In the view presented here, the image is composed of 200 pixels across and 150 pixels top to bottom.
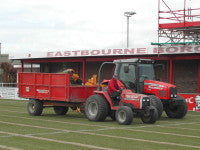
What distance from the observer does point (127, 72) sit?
1659 cm

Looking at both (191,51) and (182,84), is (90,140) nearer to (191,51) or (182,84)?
(191,51)

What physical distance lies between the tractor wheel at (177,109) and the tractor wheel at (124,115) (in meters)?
3.71

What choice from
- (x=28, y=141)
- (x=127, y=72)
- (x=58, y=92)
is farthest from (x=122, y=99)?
(x=28, y=141)

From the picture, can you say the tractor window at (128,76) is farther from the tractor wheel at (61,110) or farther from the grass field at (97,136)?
the tractor wheel at (61,110)

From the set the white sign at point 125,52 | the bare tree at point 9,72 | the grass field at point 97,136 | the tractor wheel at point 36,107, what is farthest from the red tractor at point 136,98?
the bare tree at point 9,72

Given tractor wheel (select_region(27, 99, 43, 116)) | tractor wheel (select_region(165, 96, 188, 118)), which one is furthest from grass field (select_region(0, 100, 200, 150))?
tractor wheel (select_region(27, 99, 43, 116))

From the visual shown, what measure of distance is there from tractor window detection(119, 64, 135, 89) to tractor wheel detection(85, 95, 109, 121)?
3.61ft

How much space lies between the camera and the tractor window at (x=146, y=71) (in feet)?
58.3

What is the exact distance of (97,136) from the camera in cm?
1248

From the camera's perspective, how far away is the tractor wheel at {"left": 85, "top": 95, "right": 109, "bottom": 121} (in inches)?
658

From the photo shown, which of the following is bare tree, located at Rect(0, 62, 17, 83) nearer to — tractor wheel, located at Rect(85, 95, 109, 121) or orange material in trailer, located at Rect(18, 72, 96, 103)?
orange material in trailer, located at Rect(18, 72, 96, 103)

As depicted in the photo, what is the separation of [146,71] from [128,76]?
3.03 ft

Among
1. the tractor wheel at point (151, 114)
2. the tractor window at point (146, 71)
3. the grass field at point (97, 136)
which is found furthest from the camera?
the tractor window at point (146, 71)

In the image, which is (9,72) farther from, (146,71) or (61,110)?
(146,71)
